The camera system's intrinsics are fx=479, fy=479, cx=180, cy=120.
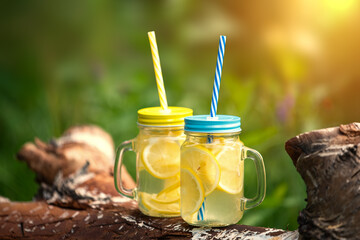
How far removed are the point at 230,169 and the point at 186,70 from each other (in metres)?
1.45

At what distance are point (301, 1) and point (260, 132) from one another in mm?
625

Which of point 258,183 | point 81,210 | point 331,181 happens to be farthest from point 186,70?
point 331,181

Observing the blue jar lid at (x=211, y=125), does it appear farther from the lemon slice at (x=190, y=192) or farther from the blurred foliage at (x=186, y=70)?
the blurred foliage at (x=186, y=70)

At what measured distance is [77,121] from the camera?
232cm

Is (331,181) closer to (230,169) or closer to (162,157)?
(230,169)

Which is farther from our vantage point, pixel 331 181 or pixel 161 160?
pixel 161 160

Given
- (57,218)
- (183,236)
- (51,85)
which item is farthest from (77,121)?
(183,236)

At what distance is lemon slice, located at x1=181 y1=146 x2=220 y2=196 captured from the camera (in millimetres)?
847

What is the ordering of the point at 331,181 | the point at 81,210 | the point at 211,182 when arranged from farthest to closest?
the point at 81,210 → the point at 211,182 → the point at 331,181

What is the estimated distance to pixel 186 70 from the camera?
89.7 inches

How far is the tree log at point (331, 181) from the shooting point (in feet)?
2.37

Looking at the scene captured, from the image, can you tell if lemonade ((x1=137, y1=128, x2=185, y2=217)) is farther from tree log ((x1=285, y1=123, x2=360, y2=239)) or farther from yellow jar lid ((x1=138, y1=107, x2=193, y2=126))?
tree log ((x1=285, y1=123, x2=360, y2=239))

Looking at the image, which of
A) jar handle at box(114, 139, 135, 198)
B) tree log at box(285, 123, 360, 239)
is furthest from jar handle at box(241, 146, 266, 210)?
jar handle at box(114, 139, 135, 198)

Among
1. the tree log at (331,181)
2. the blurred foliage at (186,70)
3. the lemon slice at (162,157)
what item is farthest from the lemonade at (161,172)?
the blurred foliage at (186,70)
